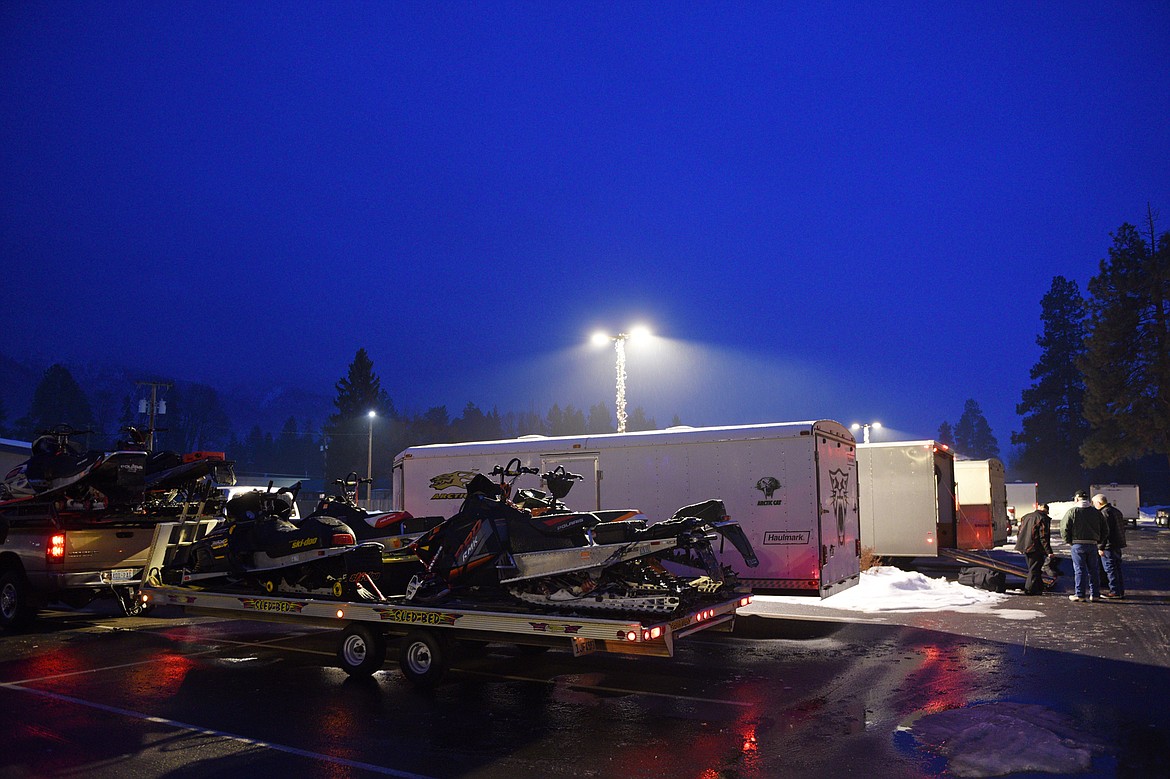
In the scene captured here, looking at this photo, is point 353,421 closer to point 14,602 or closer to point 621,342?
point 621,342

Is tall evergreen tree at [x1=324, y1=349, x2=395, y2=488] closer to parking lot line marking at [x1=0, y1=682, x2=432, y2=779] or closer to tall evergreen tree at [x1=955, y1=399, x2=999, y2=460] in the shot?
parking lot line marking at [x1=0, y1=682, x2=432, y2=779]

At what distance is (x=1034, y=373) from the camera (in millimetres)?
84500

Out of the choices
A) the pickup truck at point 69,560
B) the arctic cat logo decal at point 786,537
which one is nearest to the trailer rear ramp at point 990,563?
the arctic cat logo decal at point 786,537

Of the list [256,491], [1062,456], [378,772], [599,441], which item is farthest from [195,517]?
[1062,456]

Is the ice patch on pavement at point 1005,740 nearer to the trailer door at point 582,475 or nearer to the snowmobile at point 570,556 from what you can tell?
the snowmobile at point 570,556

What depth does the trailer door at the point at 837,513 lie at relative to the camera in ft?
37.8

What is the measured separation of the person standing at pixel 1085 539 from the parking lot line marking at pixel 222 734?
502 inches

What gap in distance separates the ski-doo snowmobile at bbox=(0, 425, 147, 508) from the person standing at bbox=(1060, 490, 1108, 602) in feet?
49.8

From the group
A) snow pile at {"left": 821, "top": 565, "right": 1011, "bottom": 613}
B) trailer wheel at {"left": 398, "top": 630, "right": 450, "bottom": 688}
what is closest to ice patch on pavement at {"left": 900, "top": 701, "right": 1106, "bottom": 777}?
trailer wheel at {"left": 398, "top": 630, "right": 450, "bottom": 688}

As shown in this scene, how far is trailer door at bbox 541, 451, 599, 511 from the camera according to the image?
515 inches

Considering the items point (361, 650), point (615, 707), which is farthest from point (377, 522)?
point (615, 707)

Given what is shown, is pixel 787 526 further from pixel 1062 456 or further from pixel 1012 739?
pixel 1062 456

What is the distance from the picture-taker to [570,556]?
26.1ft

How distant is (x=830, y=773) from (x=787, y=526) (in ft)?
19.7
